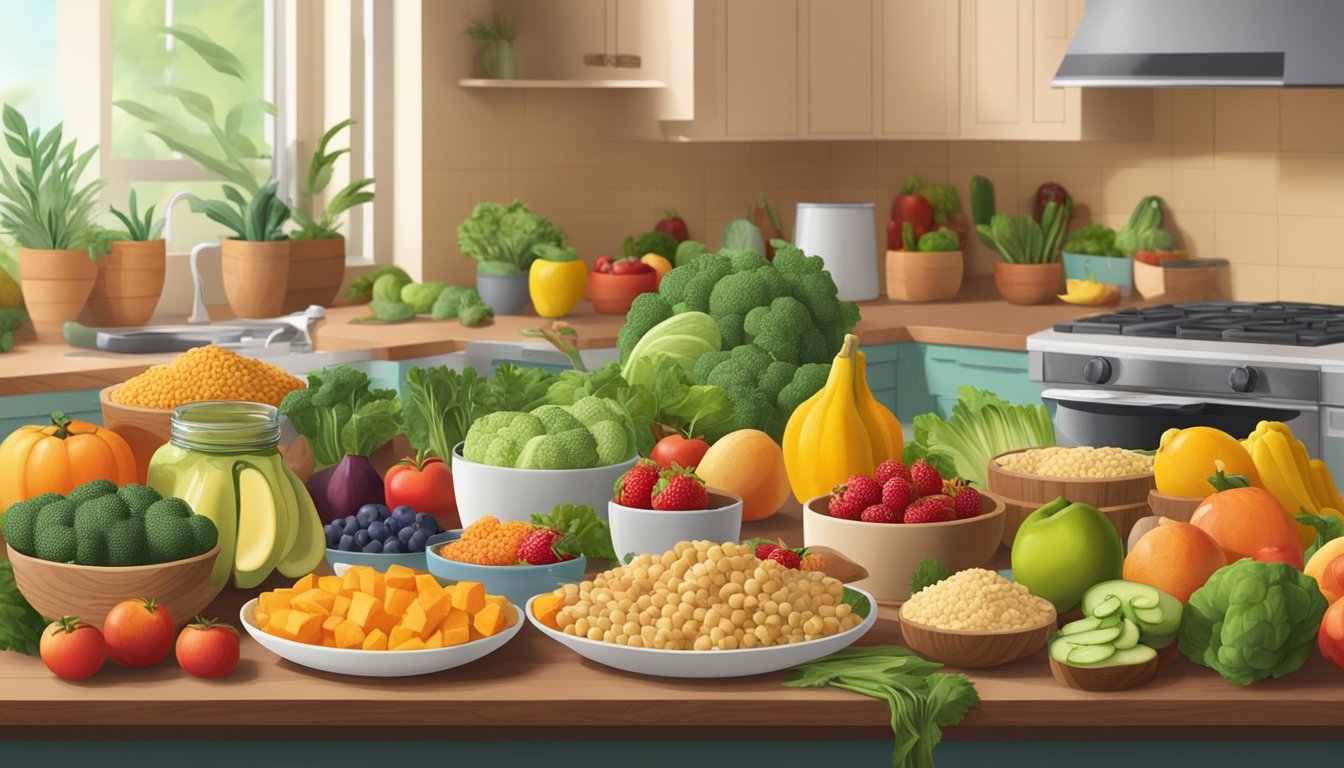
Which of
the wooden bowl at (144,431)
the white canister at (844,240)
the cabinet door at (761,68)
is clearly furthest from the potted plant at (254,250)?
the wooden bowl at (144,431)

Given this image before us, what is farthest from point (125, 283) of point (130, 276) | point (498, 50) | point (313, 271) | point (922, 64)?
point (922, 64)

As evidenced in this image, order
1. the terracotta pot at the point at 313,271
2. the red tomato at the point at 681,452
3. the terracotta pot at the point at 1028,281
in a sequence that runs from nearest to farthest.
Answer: the red tomato at the point at 681,452 → the terracotta pot at the point at 313,271 → the terracotta pot at the point at 1028,281

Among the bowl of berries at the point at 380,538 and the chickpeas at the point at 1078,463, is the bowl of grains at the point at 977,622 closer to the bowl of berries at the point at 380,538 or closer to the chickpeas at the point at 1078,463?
the chickpeas at the point at 1078,463

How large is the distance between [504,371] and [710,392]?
1.00 ft

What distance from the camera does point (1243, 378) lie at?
3939 mm

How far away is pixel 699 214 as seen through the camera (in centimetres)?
562

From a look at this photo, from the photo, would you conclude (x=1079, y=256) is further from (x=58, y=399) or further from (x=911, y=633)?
(x=911, y=633)

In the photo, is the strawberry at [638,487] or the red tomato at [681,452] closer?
the strawberry at [638,487]

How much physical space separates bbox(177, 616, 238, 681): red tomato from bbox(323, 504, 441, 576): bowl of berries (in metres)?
0.33

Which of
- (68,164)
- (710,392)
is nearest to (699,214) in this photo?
(68,164)

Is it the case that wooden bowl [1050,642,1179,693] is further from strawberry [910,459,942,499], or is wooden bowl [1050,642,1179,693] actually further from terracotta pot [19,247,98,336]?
terracotta pot [19,247,98,336]

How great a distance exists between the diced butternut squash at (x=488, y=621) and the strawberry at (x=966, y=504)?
1.76ft

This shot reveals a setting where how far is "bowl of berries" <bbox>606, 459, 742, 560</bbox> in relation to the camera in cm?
190

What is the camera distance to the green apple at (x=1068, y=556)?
173cm
